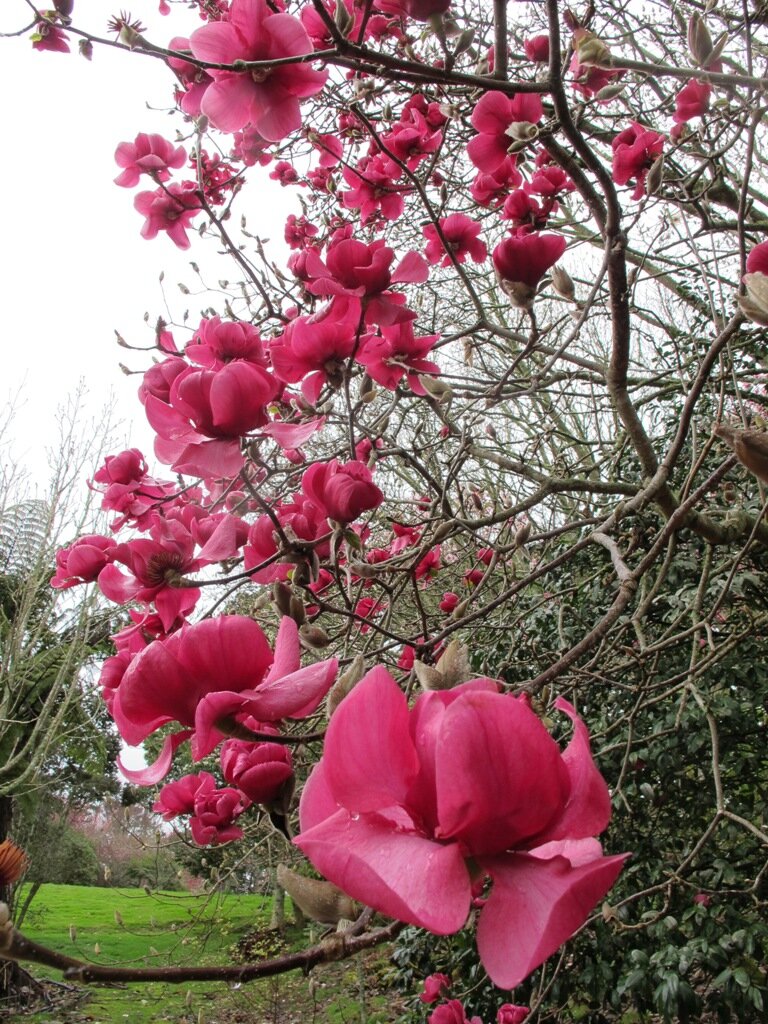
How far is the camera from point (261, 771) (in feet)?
2.31

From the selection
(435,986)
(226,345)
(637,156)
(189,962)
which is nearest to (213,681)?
(226,345)

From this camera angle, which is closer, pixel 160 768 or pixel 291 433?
pixel 160 768

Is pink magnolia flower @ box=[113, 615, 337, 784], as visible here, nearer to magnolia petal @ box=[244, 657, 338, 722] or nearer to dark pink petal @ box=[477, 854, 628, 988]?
magnolia petal @ box=[244, 657, 338, 722]

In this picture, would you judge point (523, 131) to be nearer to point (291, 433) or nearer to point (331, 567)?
point (291, 433)

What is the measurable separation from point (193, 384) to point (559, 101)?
1.78ft

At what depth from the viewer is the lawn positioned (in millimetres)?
4742

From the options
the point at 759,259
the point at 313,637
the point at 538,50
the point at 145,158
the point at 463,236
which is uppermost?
the point at 538,50

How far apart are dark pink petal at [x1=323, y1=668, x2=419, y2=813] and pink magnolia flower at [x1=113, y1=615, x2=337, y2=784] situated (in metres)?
0.18

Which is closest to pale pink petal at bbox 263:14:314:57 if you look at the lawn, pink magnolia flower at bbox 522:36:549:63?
pink magnolia flower at bbox 522:36:549:63

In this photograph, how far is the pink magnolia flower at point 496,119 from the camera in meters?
1.26

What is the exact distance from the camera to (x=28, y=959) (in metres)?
0.40

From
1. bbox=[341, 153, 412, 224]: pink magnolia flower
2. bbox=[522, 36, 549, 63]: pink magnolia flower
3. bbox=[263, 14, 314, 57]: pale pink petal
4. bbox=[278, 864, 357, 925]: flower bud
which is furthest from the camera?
bbox=[522, 36, 549, 63]: pink magnolia flower

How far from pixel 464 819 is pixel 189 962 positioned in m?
6.35

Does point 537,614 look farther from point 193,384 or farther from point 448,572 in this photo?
point 193,384
